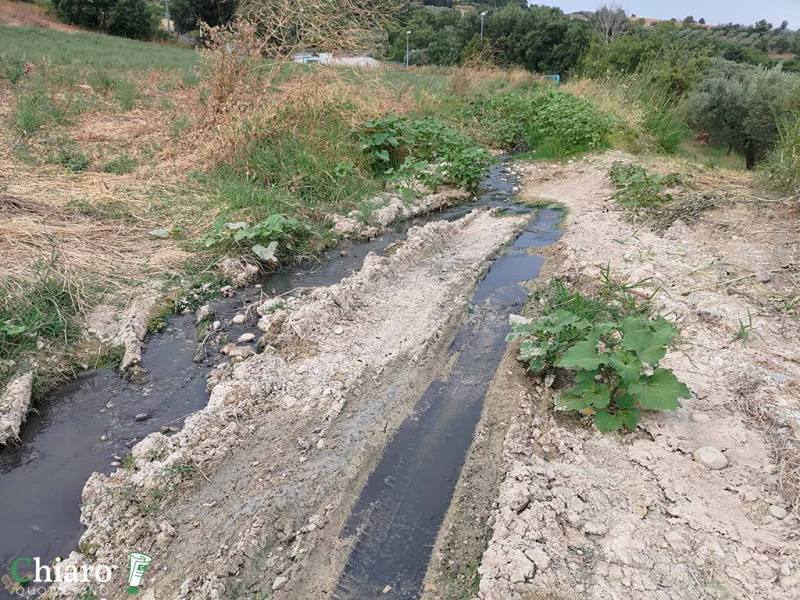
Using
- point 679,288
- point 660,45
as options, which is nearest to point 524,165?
point 679,288

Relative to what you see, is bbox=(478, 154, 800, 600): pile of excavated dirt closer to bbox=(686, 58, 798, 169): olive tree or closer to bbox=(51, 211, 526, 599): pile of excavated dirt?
bbox=(51, 211, 526, 599): pile of excavated dirt

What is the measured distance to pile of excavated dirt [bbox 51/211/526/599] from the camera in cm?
211

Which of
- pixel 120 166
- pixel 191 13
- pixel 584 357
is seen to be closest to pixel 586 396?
pixel 584 357

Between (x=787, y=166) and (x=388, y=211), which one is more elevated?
(x=787, y=166)

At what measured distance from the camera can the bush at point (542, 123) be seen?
9422mm

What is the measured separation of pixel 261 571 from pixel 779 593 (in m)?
1.87

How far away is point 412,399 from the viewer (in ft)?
10.3

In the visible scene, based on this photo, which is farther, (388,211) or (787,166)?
(388,211)

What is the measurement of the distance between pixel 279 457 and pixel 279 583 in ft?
2.32

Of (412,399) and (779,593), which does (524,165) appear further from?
(779,593)

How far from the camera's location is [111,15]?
99.9 ft

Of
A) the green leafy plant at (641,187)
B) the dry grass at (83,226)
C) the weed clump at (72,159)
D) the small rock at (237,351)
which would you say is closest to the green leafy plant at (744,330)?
the green leafy plant at (641,187)

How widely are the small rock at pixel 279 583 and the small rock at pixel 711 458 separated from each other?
6.27ft

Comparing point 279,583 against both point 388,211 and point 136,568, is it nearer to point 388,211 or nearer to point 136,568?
point 136,568
